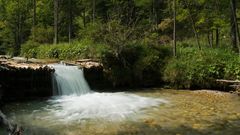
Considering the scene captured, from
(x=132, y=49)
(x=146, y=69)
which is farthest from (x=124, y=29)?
(x=146, y=69)

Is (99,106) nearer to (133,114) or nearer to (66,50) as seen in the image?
(133,114)

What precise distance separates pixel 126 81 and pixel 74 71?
3.17 m

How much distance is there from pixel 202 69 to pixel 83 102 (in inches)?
272

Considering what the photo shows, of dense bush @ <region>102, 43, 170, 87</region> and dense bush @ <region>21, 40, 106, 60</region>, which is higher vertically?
dense bush @ <region>21, 40, 106, 60</region>

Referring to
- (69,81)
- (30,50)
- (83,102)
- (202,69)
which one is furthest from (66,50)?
(202,69)

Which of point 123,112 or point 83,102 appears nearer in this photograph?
point 123,112

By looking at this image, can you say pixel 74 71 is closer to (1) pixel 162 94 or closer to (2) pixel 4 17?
(1) pixel 162 94

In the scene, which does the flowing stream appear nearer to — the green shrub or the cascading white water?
the cascading white water

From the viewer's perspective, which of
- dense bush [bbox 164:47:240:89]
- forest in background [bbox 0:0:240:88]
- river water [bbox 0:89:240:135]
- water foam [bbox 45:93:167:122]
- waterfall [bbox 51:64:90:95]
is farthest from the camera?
forest in background [bbox 0:0:240:88]

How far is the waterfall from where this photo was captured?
19172 millimetres

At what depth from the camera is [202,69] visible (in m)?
19.4

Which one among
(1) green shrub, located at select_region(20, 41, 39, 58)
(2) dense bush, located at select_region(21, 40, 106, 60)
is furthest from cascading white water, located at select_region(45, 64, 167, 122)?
(1) green shrub, located at select_region(20, 41, 39, 58)

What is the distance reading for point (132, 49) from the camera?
71.9 feet

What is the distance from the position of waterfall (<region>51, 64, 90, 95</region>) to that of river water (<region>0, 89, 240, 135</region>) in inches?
28.8
